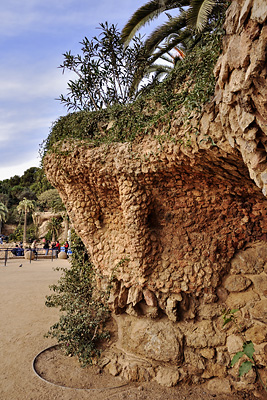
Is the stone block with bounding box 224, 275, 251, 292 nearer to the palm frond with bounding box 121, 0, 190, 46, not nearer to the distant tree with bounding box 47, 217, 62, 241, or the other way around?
the palm frond with bounding box 121, 0, 190, 46

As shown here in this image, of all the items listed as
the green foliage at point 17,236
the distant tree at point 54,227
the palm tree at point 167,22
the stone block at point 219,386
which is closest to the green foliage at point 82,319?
the stone block at point 219,386

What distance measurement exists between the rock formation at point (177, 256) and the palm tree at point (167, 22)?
130 inches

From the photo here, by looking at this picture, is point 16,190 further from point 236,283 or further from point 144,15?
point 236,283

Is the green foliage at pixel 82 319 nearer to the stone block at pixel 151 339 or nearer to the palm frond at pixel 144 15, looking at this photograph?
the stone block at pixel 151 339

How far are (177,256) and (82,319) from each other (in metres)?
2.20

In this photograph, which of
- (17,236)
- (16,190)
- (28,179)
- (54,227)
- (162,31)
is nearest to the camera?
(162,31)

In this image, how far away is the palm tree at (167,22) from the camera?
6.26 m

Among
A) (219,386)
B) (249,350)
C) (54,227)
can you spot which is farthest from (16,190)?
(249,350)

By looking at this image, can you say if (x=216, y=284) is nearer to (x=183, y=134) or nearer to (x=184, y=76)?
(x=183, y=134)

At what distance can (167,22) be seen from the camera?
310 inches

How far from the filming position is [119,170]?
16.9 ft

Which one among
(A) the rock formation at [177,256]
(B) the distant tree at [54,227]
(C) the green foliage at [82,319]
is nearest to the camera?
(A) the rock formation at [177,256]

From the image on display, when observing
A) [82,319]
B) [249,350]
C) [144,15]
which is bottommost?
[82,319]

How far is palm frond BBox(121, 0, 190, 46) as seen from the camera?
732cm
